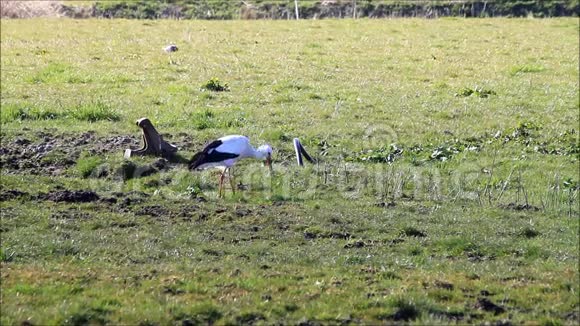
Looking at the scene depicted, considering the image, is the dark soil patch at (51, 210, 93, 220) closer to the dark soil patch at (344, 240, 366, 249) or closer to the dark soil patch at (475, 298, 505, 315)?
the dark soil patch at (344, 240, 366, 249)

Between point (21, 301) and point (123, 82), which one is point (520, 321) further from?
point (123, 82)

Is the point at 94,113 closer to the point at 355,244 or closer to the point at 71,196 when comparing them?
the point at 71,196

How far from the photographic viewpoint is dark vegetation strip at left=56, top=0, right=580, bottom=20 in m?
48.2

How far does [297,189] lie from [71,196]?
4.03 metres

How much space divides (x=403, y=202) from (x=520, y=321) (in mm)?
6256

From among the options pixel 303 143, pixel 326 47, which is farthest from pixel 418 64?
pixel 303 143

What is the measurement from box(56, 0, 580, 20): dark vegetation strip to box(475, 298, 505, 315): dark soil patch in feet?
126

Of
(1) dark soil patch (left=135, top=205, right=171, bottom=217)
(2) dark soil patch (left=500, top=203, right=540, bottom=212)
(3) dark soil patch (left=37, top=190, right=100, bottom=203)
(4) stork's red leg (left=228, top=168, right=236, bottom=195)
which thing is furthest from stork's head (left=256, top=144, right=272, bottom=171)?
(2) dark soil patch (left=500, top=203, right=540, bottom=212)

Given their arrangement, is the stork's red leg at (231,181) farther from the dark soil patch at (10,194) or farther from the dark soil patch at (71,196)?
the dark soil patch at (10,194)

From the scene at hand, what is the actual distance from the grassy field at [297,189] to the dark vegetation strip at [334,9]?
14.8m

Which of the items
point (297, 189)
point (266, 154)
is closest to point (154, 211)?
point (297, 189)

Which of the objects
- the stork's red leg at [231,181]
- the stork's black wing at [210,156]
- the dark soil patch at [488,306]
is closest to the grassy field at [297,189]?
the dark soil patch at [488,306]

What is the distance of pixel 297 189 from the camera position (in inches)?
651

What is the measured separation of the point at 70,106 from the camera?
896 inches
